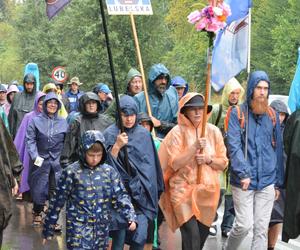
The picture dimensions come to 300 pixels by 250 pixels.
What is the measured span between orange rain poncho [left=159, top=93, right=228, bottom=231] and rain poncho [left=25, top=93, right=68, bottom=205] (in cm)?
336

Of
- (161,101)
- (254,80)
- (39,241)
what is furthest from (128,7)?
(39,241)

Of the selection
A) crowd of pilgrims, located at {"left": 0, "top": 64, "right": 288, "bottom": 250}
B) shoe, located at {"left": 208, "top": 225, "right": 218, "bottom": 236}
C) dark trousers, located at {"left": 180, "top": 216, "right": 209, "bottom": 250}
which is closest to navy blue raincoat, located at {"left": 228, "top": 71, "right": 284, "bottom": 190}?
crowd of pilgrims, located at {"left": 0, "top": 64, "right": 288, "bottom": 250}

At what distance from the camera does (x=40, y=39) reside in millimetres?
59906

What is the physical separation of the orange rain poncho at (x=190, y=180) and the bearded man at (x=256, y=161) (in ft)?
1.01

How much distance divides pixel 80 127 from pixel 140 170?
7.59 ft

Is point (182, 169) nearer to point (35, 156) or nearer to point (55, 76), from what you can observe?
point (35, 156)

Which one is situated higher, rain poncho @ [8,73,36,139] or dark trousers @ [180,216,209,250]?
rain poncho @ [8,73,36,139]

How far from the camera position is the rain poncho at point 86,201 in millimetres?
7023

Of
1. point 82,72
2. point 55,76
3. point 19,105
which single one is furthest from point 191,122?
point 82,72

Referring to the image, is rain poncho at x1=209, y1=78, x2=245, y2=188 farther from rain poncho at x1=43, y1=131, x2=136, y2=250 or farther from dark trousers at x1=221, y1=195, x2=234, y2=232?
rain poncho at x1=43, y1=131, x2=136, y2=250

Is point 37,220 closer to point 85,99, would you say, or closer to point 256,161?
point 85,99

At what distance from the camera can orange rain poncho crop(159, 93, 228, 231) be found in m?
8.12

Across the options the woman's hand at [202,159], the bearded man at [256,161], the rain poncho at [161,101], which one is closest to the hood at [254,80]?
the bearded man at [256,161]

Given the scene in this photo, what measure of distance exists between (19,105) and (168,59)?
44.4 meters
